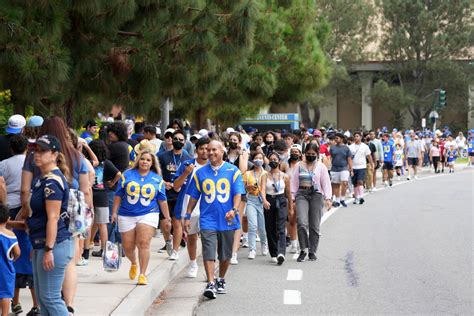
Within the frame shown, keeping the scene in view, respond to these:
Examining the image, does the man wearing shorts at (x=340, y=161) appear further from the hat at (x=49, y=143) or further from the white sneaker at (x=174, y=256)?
the hat at (x=49, y=143)

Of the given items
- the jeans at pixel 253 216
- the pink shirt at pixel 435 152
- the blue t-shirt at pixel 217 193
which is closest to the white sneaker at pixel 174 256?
the jeans at pixel 253 216

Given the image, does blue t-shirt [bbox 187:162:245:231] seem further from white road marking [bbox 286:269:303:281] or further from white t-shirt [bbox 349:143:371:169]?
white t-shirt [bbox 349:143:371:169]

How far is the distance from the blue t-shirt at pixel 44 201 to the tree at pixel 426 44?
5487 cm

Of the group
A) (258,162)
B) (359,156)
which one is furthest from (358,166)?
(258,162)

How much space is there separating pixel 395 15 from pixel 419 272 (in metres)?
52.0

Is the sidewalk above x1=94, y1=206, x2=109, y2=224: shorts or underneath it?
underneath

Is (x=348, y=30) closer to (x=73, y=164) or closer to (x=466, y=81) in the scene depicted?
(x=466, y=81)

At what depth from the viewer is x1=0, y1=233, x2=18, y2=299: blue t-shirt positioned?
7.21 m

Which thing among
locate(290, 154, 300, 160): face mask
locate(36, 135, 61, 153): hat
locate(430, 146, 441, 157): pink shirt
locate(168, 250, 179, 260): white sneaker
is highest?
locate(36, 135, 61, 153): hat

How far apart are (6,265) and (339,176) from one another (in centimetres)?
1349

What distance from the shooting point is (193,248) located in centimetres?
1079

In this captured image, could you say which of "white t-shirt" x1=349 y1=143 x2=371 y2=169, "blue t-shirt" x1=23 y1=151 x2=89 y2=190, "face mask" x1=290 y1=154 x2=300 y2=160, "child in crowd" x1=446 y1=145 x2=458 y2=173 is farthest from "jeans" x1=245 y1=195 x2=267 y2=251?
"child in crowd" x1=446 y1=145 x2=458 y2=173

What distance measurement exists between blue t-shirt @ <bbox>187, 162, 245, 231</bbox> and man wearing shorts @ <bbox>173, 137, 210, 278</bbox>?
0.78m

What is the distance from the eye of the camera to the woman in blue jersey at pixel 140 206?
9.87 meters
